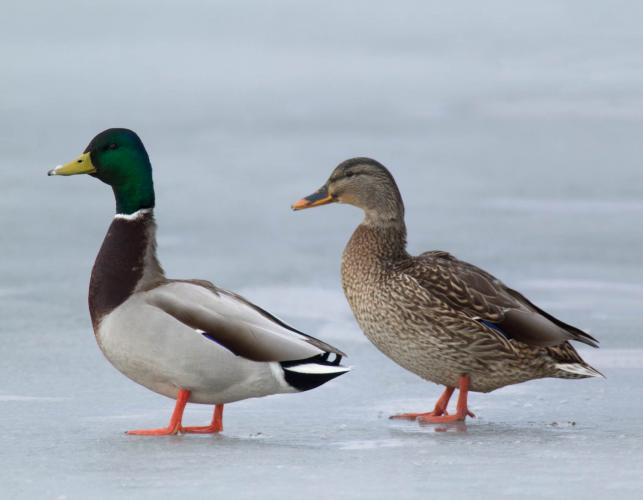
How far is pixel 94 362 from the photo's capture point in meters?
6.33

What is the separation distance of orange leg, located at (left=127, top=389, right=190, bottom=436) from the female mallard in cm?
82

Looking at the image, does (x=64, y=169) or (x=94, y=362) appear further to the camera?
(x=94, y=362)

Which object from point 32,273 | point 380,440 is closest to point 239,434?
point 380,440

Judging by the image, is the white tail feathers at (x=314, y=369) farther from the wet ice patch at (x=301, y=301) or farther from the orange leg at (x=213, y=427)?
the wet ice patch at (x=301, y=301)

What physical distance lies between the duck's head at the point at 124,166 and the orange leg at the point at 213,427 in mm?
846

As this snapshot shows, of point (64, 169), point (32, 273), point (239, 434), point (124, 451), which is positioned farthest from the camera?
point (32, 273)

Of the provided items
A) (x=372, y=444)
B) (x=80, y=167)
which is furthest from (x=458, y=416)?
(x=80, y=167)

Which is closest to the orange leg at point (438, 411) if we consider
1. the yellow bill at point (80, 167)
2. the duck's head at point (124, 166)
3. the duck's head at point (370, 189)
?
the duck's head at point (370, 189)

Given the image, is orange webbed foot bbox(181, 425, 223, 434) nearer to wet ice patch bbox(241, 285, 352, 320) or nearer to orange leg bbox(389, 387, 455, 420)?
orange leg bbox(389, 387, 455, 420)

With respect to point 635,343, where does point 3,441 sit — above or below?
below

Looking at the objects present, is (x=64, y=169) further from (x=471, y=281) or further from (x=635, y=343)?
(x=635, y=343)

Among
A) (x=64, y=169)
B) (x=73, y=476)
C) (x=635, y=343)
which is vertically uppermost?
(x=64, y=169)

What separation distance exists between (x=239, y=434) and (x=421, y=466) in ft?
2.88

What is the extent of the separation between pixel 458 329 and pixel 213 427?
41.9 inches
